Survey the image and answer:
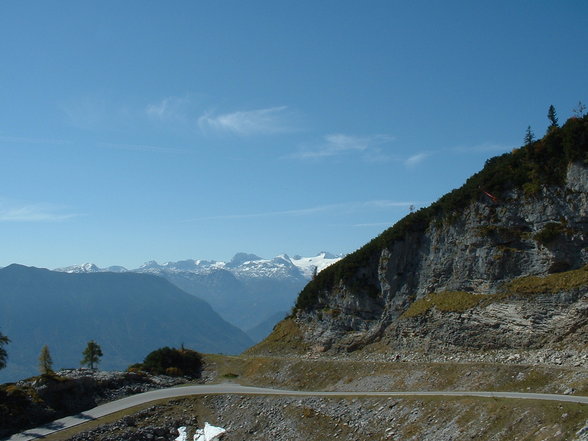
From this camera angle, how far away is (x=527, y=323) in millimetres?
55188

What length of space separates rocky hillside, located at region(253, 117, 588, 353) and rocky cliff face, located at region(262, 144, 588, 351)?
0.44 feet

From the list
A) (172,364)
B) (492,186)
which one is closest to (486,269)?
(492,186)

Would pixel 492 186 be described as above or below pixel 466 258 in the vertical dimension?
above

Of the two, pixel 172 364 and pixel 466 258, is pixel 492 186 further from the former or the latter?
pixel 172 364

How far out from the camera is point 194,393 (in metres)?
67.9

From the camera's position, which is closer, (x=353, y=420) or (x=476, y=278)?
(x=353, y=420)

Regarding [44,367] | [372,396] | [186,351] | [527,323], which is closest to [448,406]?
[372,396]

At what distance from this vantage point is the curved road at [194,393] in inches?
1705

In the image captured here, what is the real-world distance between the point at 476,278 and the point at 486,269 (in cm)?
184

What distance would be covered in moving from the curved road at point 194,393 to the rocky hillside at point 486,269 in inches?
494

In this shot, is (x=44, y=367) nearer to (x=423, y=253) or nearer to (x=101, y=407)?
(x=101, y=407)

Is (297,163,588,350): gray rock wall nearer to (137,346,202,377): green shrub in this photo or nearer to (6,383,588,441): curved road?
(6,383,588,441): curved road

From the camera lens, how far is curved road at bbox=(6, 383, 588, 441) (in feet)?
142

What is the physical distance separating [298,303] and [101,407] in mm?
37808
